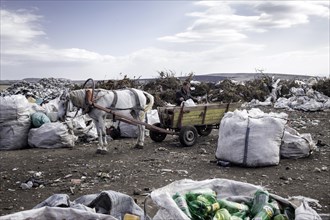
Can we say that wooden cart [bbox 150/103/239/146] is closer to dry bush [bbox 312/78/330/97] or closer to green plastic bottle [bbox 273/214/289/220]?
green plastic bottle [bbox 273/214/289/220]

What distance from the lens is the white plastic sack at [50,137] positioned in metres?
8.70

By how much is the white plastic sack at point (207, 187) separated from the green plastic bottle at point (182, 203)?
7 cm

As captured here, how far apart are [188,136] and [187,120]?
40 cm

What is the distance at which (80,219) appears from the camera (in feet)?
9.04

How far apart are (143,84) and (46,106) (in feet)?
26.8

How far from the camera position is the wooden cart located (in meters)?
8.34

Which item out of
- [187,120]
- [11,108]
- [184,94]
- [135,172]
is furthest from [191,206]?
[184,94]

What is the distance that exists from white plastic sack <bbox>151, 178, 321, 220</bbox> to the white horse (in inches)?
186

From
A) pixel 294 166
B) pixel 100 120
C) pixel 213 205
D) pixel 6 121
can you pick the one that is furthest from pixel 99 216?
pixel 6 121

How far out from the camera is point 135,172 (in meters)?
6.38

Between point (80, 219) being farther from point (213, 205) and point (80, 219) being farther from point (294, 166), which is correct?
point (294, 166)

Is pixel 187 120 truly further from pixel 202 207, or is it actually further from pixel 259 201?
pixel 202 207

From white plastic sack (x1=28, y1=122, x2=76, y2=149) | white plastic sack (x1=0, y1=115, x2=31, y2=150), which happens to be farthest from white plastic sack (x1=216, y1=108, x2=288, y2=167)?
white plastic sack (x1=0, y1=115, x2=31, y2=150)

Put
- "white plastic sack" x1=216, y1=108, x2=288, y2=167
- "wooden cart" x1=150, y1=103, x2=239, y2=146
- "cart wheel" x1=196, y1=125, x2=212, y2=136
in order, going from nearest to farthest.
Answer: "white plastic sack" x1=216, y1=108, x2=288, y2=167 → "wooden cart" x1=150, y1=103, x2=239, y2=146 → "cart wheel" x1=196, y1=125, x2=212, y2=136
